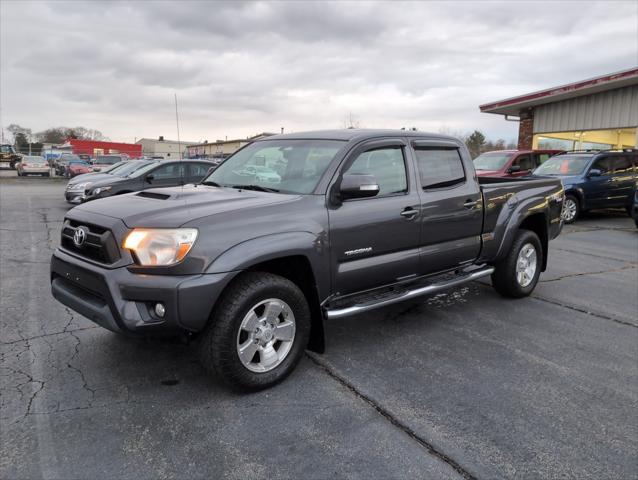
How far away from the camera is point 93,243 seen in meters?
3.23

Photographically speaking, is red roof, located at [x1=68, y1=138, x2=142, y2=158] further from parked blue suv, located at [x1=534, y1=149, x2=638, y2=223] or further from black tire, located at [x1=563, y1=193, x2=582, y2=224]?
black tire, located at [x1=563, y1=193, x2=582, y2=224]

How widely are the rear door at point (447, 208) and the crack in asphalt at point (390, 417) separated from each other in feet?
4.26

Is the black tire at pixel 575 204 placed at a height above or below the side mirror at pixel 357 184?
below

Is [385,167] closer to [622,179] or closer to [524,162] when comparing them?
[524,162]

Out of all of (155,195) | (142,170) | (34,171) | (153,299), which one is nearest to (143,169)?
(142,170)

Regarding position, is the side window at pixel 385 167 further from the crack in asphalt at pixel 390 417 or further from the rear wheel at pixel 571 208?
the rear wheel at pixel 571 208

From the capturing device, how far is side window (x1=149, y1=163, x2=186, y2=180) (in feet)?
39.7

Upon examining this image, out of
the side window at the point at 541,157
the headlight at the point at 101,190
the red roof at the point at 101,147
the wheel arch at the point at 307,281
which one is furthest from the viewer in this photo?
the red roof at the point at 101,147

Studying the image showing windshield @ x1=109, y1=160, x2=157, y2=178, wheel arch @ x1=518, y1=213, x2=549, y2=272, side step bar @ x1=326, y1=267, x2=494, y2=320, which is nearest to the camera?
side step bar @ x1=326, y1=267, x2=494, y2=320

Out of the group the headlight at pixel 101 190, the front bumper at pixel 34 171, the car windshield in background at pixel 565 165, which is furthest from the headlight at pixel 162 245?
the front bumper at pixel 34 171

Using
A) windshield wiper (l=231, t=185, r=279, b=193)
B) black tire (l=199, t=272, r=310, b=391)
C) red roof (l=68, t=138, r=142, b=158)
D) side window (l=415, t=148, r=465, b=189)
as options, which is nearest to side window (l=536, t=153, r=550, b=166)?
side window (l=415, t=148, r=465, b=189)

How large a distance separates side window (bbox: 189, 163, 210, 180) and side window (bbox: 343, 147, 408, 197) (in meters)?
8.92

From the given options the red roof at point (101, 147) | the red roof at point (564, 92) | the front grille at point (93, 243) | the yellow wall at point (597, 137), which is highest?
the red roof at point (564, 92)

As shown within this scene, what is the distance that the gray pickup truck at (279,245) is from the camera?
297cm
